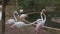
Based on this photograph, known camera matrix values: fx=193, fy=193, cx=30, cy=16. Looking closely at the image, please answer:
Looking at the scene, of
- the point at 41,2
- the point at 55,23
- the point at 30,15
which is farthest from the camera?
the point at 41,2

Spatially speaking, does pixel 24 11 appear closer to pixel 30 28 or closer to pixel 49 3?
pixel 49 3

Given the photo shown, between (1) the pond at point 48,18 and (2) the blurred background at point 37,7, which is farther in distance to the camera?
(2) the blurred background at point 37,7

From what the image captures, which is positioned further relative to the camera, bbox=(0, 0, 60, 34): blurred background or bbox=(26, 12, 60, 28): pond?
bbox=(0, 0, 60, 34): blurred background

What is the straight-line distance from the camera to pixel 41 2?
30.2 ft

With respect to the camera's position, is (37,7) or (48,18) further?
(37,7)

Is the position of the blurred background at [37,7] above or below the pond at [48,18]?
above

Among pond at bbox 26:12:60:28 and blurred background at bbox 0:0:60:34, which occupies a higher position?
blurred background at bbox 0:0:60:34

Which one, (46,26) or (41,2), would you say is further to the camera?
(41,2)

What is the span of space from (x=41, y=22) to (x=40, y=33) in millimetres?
419

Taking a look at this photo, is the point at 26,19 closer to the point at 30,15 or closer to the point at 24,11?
the point at 30,15

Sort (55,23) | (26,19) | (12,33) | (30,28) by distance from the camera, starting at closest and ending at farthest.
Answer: (12,33), (30,28), (55,23), (26,19)

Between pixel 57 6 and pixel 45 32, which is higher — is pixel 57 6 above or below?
above

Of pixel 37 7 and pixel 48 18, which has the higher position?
pixel 37 7

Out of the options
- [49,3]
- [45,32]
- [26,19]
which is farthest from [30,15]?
[45,32]
